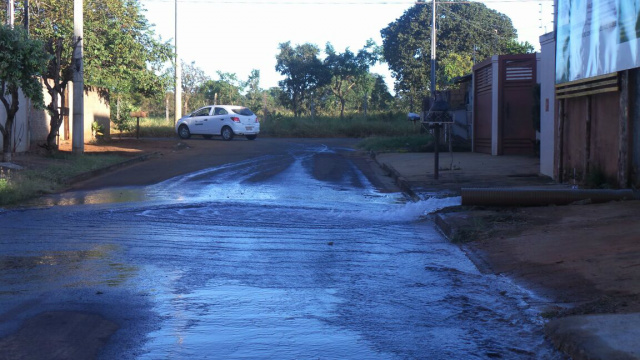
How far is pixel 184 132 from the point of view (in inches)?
1355

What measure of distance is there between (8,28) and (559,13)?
1159cm

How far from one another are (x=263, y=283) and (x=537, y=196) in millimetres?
5298

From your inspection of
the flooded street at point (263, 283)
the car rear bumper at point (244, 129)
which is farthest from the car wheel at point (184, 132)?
the flooded street at point (263, 283)

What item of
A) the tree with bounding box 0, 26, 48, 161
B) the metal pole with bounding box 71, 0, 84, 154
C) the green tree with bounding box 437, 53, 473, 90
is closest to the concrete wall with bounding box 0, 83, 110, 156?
the metal pole with bounding box 71, 0, 84, 154

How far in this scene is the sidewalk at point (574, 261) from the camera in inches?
175

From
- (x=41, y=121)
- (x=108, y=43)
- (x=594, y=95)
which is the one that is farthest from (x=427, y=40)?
(x=594, y=95)

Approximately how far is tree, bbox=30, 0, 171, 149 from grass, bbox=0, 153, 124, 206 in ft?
16.0

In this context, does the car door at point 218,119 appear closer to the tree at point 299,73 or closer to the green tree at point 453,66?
the green tree at point 453,66

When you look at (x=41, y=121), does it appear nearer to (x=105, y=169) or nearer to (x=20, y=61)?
(x=105, y=169)

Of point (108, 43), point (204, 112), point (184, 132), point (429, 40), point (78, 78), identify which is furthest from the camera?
point (429, 40)

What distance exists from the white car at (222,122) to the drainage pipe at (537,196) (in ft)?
76.0

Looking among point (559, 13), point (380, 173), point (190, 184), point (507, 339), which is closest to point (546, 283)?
point (507, 339)

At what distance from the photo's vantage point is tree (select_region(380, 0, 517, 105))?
2197 inches

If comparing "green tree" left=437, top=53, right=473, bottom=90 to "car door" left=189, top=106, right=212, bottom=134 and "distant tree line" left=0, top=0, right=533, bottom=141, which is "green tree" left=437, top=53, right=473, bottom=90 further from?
"car door" left=189, top=106, right=212, bottom=134
